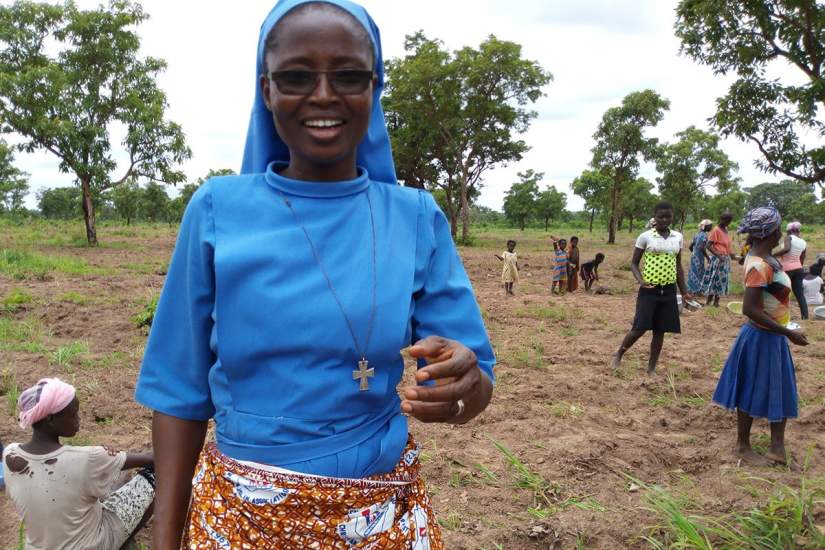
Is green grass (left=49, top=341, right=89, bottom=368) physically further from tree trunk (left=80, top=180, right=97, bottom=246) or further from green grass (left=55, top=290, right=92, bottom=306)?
tree trunk (left=80, top=180, right=97, bottom=246)

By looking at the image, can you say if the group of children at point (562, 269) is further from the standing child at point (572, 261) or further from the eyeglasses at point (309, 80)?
the eyeglasses at point (309, 80)

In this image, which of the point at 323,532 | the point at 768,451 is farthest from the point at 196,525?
the point at 768,451

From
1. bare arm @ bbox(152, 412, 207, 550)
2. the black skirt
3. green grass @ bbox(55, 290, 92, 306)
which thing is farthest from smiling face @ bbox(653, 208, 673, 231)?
green grass @ bbox(55, 290, 92, 306)

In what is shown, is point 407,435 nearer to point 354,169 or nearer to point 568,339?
point 354,169

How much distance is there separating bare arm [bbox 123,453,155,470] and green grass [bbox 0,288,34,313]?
557 cm

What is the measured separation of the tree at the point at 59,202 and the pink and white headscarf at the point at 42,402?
1984 inches

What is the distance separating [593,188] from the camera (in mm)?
30875

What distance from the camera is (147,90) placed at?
1642 centimetres

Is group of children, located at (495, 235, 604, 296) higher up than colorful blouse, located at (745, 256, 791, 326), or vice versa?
colorful blouse, located at (745, 256, 791, 326)

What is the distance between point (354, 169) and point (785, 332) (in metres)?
3.34

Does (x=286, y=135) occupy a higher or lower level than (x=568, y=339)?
higher

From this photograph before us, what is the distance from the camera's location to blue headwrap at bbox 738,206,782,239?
367 centimetres

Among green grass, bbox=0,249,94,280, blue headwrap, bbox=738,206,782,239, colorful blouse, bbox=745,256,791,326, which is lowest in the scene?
green grass, bbox=0,249,94,280

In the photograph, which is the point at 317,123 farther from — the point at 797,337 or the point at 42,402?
the point at 797,337
